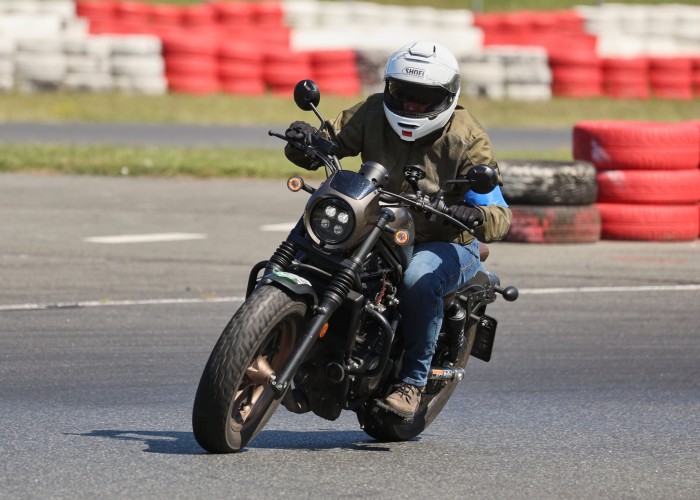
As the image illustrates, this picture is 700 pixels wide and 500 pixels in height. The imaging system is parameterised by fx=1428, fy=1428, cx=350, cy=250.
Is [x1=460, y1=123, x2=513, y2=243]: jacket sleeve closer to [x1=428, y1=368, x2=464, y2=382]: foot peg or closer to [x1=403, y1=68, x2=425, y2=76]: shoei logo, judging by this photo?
[x1=403, y1=68, x2=425, y2=76]: shoei logo

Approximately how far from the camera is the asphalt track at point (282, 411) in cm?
500

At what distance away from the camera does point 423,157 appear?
5.68m

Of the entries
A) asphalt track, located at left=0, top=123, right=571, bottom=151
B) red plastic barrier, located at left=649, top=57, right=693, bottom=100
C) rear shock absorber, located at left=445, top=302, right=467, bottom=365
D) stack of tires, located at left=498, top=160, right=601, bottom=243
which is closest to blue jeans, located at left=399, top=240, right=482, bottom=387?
rear shock absorber, located at left=445, top=302, right=467, bottom=365

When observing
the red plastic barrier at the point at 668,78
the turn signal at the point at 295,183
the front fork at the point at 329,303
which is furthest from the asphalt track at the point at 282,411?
the red plastic barrier at the point at 668,78

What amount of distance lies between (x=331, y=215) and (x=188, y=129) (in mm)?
16823

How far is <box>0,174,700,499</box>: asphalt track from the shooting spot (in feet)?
16.4

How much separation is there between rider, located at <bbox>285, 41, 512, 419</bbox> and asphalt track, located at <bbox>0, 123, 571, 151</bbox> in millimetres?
13880

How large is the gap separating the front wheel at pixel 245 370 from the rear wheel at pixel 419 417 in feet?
2.04

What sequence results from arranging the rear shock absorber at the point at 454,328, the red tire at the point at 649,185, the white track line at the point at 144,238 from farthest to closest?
1. the red tire at the point at 649,185
2. the white track line at the point at 144,238
3. the rear shock absorber at the point at 454,328

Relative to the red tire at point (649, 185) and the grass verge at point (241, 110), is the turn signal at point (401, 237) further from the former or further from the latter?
the grass verge at point (241, 110)

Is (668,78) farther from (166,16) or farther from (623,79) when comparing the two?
(166,16)

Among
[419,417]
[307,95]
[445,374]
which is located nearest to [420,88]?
[307,95]

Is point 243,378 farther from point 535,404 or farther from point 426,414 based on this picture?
point 535,404

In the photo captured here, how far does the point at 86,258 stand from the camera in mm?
10883
